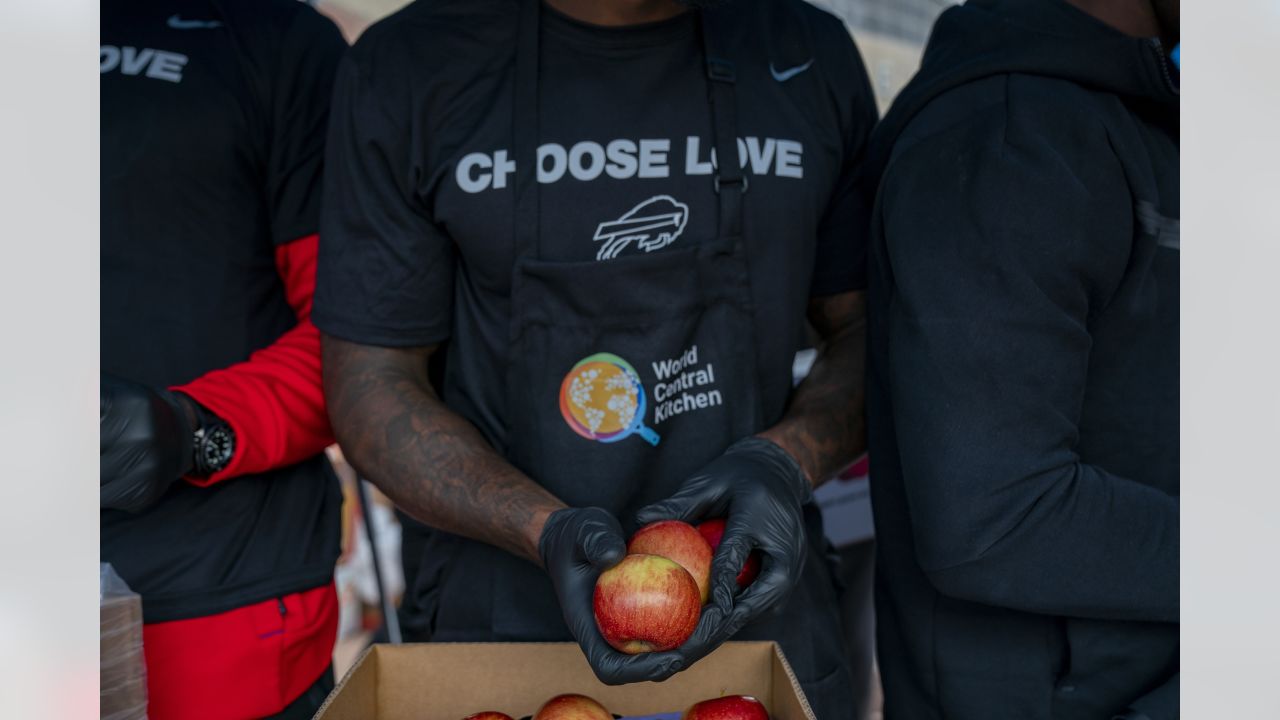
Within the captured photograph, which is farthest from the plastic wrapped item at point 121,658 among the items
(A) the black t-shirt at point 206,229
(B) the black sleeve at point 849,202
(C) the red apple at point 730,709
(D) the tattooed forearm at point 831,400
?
(B) the black sleeve at point 849,202

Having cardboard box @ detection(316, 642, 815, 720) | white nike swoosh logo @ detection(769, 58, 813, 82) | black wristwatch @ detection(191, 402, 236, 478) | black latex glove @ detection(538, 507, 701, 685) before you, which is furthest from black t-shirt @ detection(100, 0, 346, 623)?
white nike swoosh logo @ detection(769, 58, 813, 82)

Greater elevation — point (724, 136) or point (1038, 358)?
point (724, 136)

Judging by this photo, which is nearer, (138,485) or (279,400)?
(138,485)

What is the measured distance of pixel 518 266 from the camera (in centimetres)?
185

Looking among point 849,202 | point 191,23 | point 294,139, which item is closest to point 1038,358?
point 849,202

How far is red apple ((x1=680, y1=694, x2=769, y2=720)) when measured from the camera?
4.83 feet

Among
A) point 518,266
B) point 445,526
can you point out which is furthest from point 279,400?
point 518,266

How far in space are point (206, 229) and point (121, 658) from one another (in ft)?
2.89

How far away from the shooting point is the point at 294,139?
7.16ft

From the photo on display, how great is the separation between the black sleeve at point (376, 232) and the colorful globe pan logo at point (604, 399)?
31 cm

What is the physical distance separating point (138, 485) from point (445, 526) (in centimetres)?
49

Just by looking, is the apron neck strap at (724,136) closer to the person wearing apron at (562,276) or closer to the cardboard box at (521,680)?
the person wearing apron at (562,276)

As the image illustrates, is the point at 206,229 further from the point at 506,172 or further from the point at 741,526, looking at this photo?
the point at 741,526
